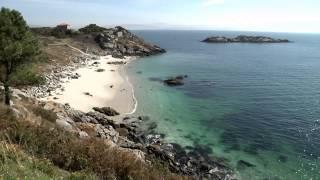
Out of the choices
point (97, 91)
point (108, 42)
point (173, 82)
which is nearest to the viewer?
point (97, 91)

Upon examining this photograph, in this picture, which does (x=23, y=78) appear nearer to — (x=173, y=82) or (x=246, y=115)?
(x=246, y=115)

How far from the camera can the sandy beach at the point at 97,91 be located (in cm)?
5284

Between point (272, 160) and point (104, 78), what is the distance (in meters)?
47.8

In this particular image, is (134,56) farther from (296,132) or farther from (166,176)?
(166,176)

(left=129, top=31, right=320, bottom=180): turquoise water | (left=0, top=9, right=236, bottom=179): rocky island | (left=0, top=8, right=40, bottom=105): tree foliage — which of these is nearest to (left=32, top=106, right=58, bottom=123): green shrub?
(left=0, top=9, right=236, bottom=179): rocky island

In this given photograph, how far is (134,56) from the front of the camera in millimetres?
120625

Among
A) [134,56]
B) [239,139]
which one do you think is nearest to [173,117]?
[239,139]

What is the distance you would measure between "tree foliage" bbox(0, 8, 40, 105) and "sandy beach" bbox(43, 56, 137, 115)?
700 inches

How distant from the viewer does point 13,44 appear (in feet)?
98.4

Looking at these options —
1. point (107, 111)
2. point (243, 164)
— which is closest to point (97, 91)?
point (107, 111)

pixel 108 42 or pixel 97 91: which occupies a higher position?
pixel 108 42

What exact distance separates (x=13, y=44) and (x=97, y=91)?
107 ft

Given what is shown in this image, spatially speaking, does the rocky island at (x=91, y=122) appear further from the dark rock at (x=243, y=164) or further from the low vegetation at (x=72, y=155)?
the dark rock at (x=243, y=164)

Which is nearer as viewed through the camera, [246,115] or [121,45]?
[246,115]
